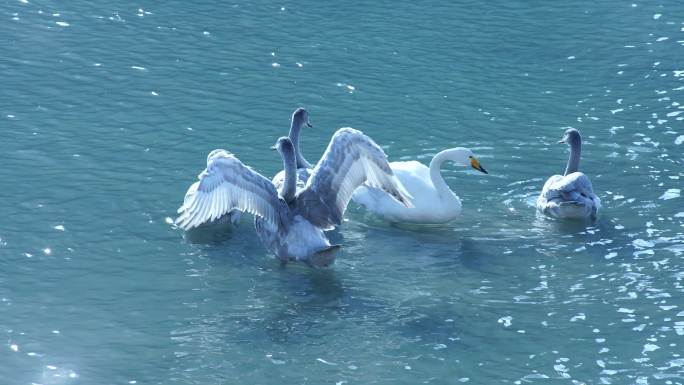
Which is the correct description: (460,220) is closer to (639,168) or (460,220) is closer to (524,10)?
(639,168)

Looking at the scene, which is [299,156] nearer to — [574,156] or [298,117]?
[298,117]

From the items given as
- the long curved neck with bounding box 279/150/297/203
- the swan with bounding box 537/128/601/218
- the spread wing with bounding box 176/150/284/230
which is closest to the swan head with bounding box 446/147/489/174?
the swan with bounding box 537/128/601/218

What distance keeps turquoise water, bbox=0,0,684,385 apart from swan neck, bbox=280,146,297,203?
896 millimetres

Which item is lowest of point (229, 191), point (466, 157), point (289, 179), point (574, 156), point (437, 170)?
point (229, 191)

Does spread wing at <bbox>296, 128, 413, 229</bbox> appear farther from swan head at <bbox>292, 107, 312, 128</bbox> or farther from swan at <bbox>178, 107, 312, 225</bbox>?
swan head at <bbox>292, 107, 312, 128</bbox>

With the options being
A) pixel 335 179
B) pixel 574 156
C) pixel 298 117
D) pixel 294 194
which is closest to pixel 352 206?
pixel 298 117

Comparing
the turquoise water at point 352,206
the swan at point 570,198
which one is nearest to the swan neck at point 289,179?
the turquoise water at point 352,206

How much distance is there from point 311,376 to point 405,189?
236 inches

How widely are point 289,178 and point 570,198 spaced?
14.7 ft

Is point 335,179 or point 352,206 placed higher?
point 335,179

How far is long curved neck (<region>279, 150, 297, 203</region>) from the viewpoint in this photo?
717 inches

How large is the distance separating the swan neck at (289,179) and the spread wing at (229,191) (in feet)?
1.64

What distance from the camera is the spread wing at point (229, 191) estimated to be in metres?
17.6

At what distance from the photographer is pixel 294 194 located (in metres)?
18.4
